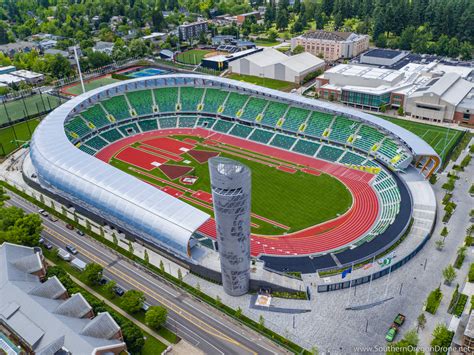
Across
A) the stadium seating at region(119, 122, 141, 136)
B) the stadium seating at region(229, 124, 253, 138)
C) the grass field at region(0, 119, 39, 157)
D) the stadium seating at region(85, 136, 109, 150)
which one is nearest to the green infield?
the stadium seating at region(85, 136, 109, 150)

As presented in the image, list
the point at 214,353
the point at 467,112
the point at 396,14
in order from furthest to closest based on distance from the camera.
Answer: the point at 396,14 < the point at 467,112 < the point at 214,353

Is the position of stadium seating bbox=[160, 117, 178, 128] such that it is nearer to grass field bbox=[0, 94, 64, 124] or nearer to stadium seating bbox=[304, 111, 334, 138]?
stadium seating bbox=[304, 111, 334, 138]

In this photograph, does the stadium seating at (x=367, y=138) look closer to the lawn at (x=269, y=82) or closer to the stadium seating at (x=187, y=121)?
the stadium seating at (x=187, y=121)

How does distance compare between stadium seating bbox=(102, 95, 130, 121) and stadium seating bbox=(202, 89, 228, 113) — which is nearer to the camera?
stadium seating bbox=(102, 95, 130, 121)

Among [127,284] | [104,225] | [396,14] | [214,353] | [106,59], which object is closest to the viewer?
[214,353]

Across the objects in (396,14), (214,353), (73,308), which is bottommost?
(214,353)

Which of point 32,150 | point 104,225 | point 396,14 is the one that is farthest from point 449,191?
point 396,14

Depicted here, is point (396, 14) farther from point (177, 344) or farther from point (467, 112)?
point (177, 344)

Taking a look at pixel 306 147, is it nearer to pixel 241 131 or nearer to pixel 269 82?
pixel 241 131
